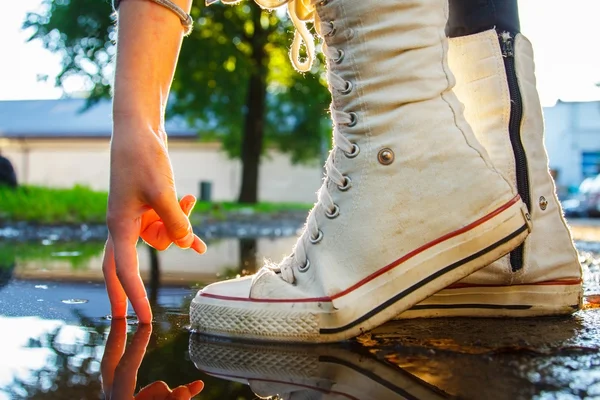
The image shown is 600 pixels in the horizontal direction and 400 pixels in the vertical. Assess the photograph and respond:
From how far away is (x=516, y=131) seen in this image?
3.82 ft

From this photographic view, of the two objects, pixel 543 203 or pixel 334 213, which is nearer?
pixel 334 213

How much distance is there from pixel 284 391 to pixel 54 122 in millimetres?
26621

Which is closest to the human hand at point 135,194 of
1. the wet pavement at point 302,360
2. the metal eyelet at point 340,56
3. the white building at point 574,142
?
the wet pavement at point 302,360

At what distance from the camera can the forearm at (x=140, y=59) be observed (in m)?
1.01

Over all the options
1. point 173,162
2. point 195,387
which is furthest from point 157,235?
point 173,162

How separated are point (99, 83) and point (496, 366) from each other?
388 inches

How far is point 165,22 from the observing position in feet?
3.40

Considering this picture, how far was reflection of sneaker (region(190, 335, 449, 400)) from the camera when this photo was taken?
0.69 meters

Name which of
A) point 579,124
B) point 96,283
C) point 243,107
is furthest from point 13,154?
point 96,283

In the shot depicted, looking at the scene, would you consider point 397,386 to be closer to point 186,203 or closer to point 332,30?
point 186,203

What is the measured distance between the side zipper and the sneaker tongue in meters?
0.56

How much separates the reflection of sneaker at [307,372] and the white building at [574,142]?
2640 centimetres

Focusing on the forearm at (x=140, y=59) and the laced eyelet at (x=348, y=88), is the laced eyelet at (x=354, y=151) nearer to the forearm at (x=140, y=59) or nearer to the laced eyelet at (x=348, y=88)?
the laced eyelet at (x=348, y=88)

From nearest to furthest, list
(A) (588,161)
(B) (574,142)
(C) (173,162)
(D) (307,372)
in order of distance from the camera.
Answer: (D) (307,372) → (C) (173,162) → (B) (574,142) → (A) (588,161)
